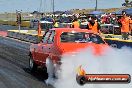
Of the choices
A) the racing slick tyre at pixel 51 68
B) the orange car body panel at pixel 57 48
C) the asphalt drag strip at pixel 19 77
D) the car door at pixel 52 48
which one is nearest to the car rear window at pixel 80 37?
the orange car body panel at pixel 57 48

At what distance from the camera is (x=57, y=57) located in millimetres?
11039

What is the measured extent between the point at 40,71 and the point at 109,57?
191 inches

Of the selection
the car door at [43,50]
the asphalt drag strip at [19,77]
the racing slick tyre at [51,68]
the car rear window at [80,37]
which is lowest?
the asphalt drag strip at [19,77]

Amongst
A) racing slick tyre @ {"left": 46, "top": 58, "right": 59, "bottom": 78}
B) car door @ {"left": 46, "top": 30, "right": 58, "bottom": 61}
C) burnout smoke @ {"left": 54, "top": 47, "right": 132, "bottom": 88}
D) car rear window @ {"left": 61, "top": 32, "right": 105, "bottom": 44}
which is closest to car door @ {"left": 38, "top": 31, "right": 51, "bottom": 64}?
car door @ {"left": 46, "top": 30, "right": 58, "bottom": 61}

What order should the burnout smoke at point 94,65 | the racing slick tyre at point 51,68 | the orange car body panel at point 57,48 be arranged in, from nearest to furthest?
the burnout smoke at point 94,65
the orange car body panel at point 57,48
the racing slick tyre at point 51,68

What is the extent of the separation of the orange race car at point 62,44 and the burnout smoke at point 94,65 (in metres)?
0.36

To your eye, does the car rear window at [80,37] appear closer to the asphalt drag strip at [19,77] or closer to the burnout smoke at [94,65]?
the burnout smoke at [94,65]

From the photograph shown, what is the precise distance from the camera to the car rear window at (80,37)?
11.8m

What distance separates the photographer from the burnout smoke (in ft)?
31.2

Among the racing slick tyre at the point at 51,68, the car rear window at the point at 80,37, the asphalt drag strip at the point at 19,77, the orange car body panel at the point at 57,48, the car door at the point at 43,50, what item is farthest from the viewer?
the car door at the point at 43,50

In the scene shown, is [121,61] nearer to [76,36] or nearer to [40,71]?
[76,36]

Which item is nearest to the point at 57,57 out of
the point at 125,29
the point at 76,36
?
the point at 76,36

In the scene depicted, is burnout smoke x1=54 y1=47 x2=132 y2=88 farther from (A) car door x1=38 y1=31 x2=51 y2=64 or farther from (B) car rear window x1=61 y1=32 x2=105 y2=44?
(A) car door x1=38 y1=31 x2=51 y2=64

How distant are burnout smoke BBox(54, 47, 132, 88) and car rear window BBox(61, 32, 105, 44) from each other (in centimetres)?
105
